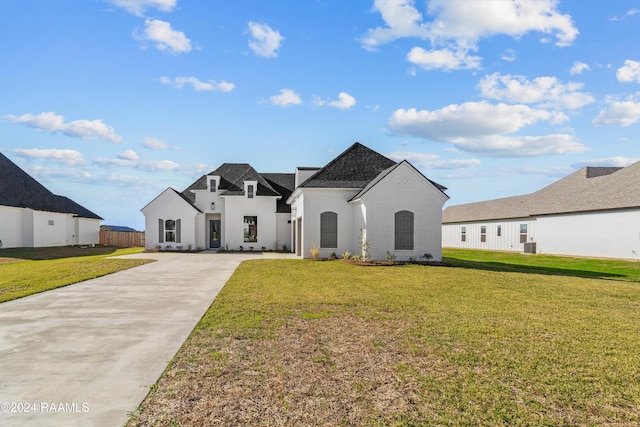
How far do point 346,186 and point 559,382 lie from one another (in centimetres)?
2008

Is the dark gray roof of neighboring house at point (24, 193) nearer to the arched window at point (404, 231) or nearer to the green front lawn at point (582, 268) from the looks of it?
the arched window at point (404, 231)

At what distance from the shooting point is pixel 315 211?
24875 millimetres

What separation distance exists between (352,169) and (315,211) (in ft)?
12.4

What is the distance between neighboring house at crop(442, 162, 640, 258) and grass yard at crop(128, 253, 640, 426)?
1979cm

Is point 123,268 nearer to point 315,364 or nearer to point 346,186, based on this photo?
point 346,186

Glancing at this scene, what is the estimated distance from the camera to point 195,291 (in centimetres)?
1230

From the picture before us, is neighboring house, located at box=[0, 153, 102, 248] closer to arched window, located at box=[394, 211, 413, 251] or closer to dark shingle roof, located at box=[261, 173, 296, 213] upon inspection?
dark shingle roof, located at box=[261, 173, 296, 213]

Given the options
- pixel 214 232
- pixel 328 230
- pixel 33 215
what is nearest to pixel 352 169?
pixel 328 230

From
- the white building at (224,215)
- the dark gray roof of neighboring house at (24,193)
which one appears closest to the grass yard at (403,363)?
the white building at (224,215)

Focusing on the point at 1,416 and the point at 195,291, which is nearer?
the point at 1,416

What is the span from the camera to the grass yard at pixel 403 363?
4336 mm

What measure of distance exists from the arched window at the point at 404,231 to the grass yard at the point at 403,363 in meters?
11.5

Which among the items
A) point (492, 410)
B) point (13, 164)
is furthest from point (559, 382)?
point (13, 164)

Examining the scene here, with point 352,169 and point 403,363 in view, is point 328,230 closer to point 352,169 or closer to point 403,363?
point 352,169
